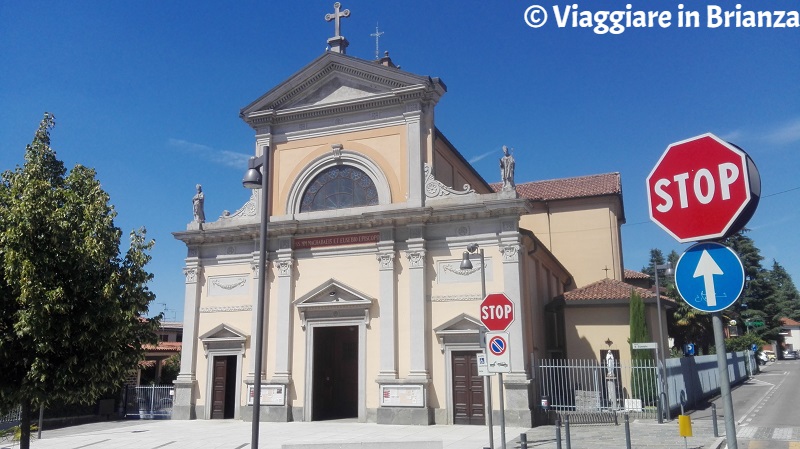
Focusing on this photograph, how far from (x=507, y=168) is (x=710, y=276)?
1819 centimetres

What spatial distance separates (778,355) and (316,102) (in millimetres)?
82532

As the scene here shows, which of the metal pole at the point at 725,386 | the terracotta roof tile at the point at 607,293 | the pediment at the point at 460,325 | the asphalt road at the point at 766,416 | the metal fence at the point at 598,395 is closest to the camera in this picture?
the metal pole at the point at 725,386

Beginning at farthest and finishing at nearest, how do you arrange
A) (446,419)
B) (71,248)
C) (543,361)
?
(543,361) < (446,419) < (71,248)

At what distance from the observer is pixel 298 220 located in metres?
23.5

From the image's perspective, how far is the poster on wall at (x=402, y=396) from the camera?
20.4 m

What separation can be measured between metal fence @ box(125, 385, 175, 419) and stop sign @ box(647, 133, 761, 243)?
2574cm

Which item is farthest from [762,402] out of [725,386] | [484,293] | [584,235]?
[725,386]

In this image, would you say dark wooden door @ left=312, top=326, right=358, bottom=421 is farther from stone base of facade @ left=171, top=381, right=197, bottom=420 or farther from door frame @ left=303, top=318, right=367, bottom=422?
stone base of facade @ left=171, top=381, right=197, bottom=420

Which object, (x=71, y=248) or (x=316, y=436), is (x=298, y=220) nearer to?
(x=316, y=436)

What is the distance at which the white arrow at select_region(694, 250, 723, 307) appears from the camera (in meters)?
3.83

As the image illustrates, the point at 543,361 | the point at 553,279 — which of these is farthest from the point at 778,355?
the point at 543,361

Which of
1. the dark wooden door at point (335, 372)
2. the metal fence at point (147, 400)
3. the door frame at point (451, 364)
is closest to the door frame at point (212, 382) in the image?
the dark wooden door at point (335, 372)

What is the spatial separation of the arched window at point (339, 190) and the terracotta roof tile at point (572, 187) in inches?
474

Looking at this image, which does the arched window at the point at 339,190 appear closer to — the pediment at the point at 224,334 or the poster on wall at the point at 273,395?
the pediment at the point at 224,334
